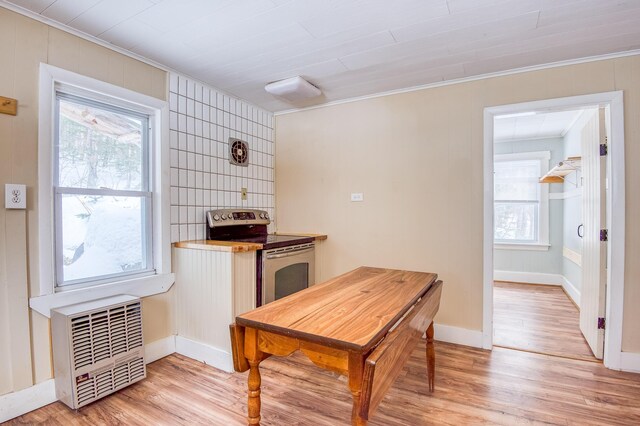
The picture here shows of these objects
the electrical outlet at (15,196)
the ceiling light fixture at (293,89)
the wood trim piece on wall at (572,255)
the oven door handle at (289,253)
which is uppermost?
the ceiling light fixture at (293,89)

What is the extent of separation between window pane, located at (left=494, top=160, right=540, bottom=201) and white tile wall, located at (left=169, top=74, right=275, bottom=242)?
4.14 m

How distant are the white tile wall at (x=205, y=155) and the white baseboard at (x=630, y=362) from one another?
3227mm

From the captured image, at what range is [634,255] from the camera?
2.23 metres

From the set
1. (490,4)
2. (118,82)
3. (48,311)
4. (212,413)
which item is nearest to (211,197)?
(118,82)

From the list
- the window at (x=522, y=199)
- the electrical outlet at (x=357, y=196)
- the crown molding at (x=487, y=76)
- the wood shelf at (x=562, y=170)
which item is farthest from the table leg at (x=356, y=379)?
the window at (x=522, y=199)

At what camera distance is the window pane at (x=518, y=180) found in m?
5.05

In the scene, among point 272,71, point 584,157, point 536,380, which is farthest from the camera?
point 584,157

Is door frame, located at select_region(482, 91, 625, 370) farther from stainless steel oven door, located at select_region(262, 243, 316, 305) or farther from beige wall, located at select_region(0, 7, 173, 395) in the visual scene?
beige wall, located at select_region(0, 7, 173, 395)

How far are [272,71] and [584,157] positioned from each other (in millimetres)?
2817

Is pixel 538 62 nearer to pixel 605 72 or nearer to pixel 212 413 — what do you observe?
pixel 605 72

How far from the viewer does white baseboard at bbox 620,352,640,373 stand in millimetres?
2225

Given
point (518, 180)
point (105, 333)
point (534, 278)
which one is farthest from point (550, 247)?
point (105, 333)

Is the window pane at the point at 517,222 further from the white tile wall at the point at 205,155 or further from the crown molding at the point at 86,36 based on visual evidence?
the crown molding at the point at 86,36

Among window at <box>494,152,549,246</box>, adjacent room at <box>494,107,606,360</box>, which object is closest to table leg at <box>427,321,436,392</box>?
adjacent room at <box>494,107,606,360</box>
